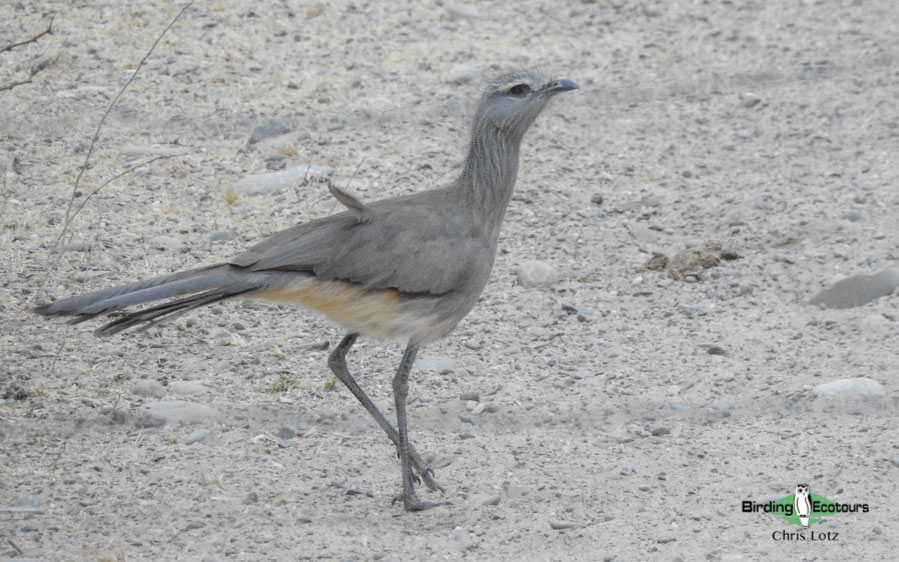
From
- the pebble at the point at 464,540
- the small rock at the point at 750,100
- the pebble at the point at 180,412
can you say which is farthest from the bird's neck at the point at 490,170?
the small rock at the point at 750,100

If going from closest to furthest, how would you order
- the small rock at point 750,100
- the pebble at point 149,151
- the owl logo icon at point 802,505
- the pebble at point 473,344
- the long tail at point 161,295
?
the long tail at point 161,295, the owl logo icon at point 802,505, the pebble at point 473,344, the pebble at point 149,151, the small rock at point 750,100

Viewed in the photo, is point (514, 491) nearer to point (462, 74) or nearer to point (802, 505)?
point (802, 505)

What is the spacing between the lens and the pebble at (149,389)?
5.90m

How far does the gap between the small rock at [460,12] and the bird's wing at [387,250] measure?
16.9 ft

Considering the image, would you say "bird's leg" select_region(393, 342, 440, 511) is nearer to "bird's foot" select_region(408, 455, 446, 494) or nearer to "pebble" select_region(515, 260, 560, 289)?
"bird's foot" select_region(408, 455, 446, 494)

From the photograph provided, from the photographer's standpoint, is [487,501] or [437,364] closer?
[487,501]

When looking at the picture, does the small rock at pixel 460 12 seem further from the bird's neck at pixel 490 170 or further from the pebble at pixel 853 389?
the pebble at pixel 853 389

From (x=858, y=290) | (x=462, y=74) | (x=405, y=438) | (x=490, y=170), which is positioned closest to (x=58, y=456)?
(x=405, y=438)

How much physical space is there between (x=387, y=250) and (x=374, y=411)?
73 centimetres

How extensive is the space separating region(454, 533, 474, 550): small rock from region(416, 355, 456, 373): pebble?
1.53m

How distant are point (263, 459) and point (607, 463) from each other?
4.99 feet

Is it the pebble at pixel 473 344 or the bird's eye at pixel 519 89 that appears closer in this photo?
the bird's eye at pixel 519 89

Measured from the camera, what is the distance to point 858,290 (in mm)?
6930

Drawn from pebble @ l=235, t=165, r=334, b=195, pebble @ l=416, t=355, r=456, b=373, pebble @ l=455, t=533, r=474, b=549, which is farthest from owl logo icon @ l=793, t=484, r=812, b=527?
pebble @ l=235, t=165, r=334, b=195
